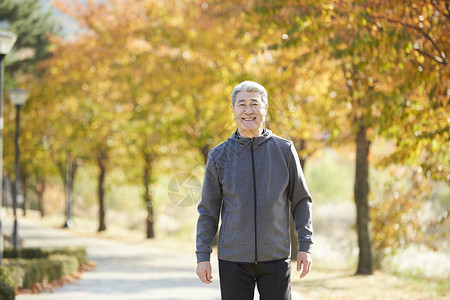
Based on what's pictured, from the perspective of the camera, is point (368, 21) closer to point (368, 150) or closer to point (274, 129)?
point (274, 129)

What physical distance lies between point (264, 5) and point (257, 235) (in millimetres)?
5249

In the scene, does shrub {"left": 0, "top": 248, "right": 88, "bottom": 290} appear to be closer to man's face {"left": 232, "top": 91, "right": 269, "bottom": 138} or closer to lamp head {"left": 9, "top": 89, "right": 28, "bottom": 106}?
lamp head {"left": 9, "top": 89, "right": 28, "bottom": 106}

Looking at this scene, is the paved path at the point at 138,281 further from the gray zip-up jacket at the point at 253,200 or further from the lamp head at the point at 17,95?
the gray zip-up jacket at the point at 253,200

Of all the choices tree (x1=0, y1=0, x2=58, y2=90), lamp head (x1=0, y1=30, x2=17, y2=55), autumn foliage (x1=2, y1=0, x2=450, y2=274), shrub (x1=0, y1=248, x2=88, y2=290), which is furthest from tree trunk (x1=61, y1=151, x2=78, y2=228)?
lamp head (x1=0, y1=30, x2=17, y2=55)

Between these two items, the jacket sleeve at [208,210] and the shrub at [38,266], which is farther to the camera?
the shrub at [38,266]

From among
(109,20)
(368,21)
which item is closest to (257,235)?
(368,21)

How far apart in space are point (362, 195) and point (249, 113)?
11434 millimetres

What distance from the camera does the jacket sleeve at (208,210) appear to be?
3.67 m

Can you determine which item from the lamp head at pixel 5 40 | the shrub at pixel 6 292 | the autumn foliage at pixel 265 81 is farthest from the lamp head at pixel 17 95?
the shrub at pixel 6 292

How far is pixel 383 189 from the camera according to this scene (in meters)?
17.5

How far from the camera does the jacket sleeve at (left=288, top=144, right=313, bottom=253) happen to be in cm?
366

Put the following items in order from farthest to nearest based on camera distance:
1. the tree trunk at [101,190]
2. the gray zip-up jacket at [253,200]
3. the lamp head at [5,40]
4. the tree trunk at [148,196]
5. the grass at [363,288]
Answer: the tree trunk at [101,190] < the tree trunk at [148,196] < the grass at [363,288] < the lamp head at [5,40] < the gray zip-up jacket at [253,200]

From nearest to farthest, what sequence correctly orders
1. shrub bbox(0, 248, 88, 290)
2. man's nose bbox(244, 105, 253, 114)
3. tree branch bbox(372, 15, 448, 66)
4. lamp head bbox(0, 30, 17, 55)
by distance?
man's nose bbox(244, 105, 253, 114) < tree branch bbox(372, 15, 448, 66) < lamp head bbox(0, 30, 17, 55) < shrub bbox(0, 248, 88, 290)

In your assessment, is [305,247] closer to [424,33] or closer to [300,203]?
[300,203]
